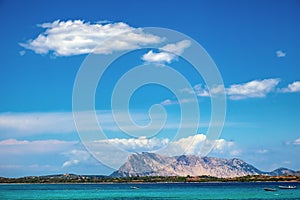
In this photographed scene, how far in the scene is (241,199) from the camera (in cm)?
→ 8369

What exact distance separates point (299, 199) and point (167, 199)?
23140 millimetres

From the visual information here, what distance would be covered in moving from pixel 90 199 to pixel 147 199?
40.1 ft

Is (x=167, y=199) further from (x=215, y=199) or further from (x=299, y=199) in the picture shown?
(x=299, y=199)

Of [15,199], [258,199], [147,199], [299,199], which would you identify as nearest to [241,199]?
[258,199]

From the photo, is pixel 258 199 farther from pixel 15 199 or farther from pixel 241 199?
pixel 15 199

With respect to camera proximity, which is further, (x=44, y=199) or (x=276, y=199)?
(x=44, y=199)

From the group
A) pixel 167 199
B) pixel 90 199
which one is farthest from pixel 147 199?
→ pixel 90 199

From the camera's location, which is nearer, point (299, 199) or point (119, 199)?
point (299, 199)

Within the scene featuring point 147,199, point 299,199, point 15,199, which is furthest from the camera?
point 15,199

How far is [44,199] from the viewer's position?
92.2 metres

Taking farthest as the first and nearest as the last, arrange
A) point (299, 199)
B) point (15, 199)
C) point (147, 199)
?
point (15, 199) → point (147, 199) → point (299, 199)

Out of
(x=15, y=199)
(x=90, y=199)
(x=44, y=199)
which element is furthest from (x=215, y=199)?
(x=15, y=199)

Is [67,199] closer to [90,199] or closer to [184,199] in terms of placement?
[90,199]

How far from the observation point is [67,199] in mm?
91625
